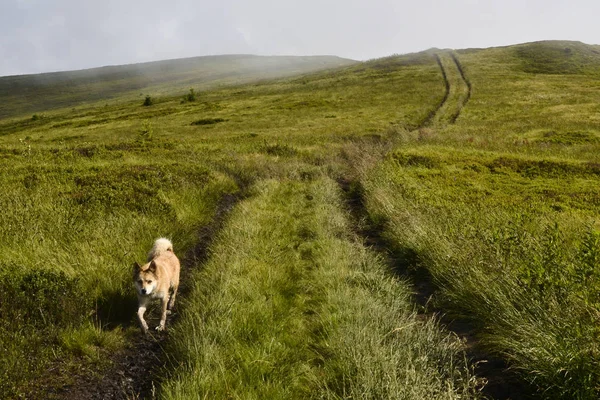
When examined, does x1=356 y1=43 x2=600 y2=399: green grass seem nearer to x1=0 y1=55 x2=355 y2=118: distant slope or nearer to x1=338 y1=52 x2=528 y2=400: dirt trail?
x1=338 y1=52 x2=528 y2=400: dirt trail

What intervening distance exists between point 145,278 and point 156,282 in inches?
10.1

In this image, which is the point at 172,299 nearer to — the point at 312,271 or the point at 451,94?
the point at 312,271

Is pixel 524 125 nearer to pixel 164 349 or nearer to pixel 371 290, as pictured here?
pixel 371 290

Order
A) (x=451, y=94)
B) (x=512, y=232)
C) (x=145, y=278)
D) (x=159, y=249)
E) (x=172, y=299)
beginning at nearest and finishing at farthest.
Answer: (x=145, y=278) < (x=512, y=232) < (x=172, y=299) < (x=159, y=249) < (x=451, y=94)

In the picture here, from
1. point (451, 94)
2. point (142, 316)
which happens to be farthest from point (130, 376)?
point (451, 94)

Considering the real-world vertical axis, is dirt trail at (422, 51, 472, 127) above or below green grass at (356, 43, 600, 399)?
above

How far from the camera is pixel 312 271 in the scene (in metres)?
7.83

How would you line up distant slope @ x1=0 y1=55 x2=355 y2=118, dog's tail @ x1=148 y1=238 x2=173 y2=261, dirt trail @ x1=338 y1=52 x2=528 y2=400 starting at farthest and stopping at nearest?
1. distant slope @ x1=0 y1=55 x2=355 y2=118
2. dog's tail @ x1=148 y1=238 x2=173 y2=261
3. dirt trail @ x1=338 y1=52 x2=528 y2=400

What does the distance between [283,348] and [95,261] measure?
4.52 m

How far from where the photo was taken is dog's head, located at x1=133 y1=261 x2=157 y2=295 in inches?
237

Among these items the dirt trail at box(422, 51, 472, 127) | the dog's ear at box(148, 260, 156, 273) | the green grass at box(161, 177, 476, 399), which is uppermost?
the dirt trail at box(422, 51, 472, 127)

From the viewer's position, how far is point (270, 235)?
10086 millimetres

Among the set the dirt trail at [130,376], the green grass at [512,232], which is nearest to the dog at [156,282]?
the dirt trail at [130,376]

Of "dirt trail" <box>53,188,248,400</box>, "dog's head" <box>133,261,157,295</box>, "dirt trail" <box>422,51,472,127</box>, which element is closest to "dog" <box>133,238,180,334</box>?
"dog's head" <box>133,261,157,295</box>
